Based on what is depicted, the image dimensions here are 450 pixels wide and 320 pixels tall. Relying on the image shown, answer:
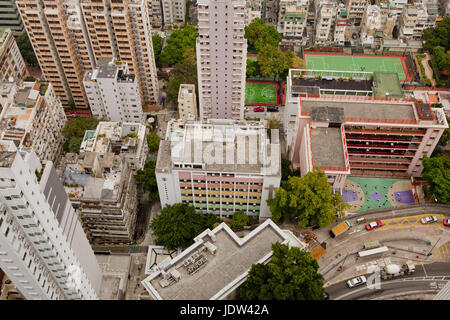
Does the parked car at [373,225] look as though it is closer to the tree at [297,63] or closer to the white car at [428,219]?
the white car at [428,219]

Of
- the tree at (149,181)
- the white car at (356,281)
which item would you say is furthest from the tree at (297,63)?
the white car at (356,281)

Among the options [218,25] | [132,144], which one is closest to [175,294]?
[132,144]

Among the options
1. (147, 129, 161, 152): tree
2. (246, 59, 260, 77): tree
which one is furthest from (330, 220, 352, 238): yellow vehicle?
(246, 59, 260, 77): tree

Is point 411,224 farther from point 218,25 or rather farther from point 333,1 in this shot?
point 333,1

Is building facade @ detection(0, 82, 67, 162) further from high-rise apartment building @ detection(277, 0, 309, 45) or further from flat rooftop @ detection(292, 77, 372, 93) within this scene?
high-rise apartment building @ detection(277, 0, 309, 45)

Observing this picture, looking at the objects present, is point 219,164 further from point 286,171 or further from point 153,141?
point 153,141
